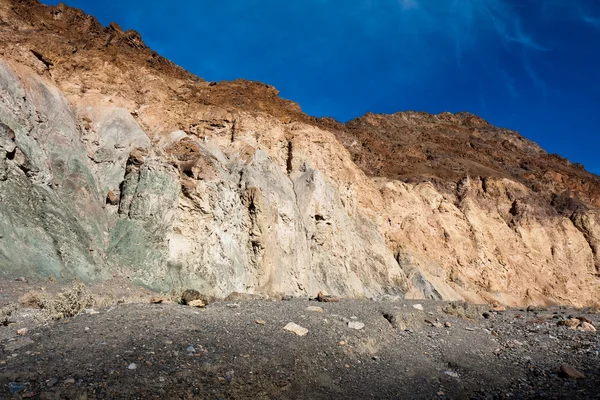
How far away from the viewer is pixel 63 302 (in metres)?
7.46

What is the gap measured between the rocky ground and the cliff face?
4.76 m

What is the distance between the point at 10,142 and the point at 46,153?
209cm

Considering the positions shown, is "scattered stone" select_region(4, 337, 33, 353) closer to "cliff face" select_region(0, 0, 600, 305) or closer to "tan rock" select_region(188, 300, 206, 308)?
"tan rock" select_region(188, 300, 206, 308)

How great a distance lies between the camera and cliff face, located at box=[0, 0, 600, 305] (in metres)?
14.5

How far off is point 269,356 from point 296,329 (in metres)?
1.58

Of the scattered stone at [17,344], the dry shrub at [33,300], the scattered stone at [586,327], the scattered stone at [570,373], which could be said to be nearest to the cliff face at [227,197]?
the dry shrub at [33,300]

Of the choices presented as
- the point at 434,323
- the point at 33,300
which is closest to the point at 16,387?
the point at 33,300

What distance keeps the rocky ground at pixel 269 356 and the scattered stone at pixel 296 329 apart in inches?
1.6

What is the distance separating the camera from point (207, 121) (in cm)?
2402

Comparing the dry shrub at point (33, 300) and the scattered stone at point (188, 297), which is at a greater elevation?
the scattered stone at point (188, 297)

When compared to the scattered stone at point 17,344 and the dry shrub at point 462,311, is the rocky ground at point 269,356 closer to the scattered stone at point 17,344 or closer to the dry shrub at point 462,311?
the scattered stone at point 17,344

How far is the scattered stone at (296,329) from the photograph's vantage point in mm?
8133

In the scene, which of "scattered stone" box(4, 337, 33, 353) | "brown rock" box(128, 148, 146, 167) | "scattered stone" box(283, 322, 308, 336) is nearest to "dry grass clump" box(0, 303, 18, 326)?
"scattered stone" box(4, 337, 33, 353)

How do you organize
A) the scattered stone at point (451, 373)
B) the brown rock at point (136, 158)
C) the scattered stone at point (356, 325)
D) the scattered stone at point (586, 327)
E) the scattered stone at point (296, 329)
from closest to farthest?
the scattered stone at point (451, 373), the scattered stone at point (296, 329), the scattered stone at point (356, 325), the scattered stone at point (586, 327), the brown rock at point (136, 158)
